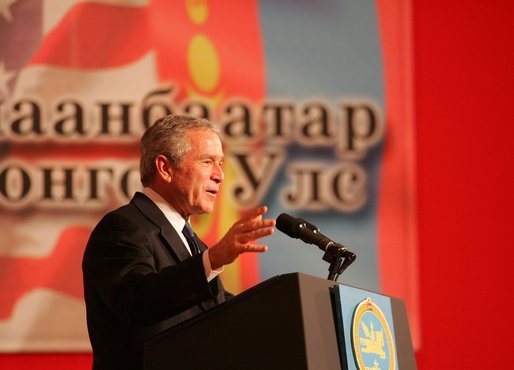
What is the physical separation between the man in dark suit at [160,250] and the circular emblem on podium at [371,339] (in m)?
0.30

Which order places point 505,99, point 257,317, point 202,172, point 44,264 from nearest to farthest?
point 257,317, point 202,172, point 44,264, point 505,99

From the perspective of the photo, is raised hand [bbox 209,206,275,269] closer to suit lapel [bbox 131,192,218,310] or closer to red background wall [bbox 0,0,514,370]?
suit lapel [bbox 131,192,218,310]

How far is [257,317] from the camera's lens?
191 cm

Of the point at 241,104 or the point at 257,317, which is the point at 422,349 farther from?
the point at 257,317

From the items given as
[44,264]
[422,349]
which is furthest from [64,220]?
[422,349]

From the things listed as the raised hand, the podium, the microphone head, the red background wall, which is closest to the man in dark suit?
the raised hand

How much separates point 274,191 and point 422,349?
1.01 meters

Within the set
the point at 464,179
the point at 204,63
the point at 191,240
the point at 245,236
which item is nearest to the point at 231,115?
the point at 204,63

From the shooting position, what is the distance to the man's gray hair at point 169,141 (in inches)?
105

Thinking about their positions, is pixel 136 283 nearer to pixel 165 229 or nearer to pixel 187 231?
pixel 165 229

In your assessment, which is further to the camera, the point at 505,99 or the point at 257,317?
the point at 505,99

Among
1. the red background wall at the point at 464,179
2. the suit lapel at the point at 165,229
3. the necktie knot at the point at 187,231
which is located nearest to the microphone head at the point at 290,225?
the suit lapel at the point at 165,229

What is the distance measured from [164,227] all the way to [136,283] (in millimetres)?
362

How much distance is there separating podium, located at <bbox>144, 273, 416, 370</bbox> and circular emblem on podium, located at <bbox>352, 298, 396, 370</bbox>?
40 millimetres
